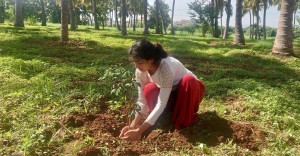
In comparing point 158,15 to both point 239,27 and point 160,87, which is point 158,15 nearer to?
point 239,27

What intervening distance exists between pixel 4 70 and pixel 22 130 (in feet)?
9.89

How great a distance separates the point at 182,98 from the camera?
334 cm

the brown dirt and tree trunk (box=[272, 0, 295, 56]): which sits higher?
tree trunk (box=[272, 0, 295, 56])

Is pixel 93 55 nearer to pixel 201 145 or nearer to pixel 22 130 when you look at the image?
pixel 22 130

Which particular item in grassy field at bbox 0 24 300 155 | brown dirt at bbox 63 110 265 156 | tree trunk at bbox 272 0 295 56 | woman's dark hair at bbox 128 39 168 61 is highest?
tree trunk at bbox 272 0 295 56

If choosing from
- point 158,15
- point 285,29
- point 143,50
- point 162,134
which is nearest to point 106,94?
point 162,134

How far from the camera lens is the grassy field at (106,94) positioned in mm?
3246

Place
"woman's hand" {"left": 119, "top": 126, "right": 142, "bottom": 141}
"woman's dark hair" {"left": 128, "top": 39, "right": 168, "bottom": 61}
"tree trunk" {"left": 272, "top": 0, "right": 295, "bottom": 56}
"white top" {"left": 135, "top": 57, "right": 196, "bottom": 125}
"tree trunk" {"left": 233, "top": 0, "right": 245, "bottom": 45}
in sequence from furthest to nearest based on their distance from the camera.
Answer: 1. "tree trunk" {"left": 233, "top": 0, "right": 245, "bottom": 45}
2. "tree trunk" {"left": 272, "top": 0, "right": 295, "bottom": 56}
3. "woman's hand" {"left": 119, "top": 126, "right": 142, "bottom": 141}
4. "white top" {"left": 135, "top": 57, "right": 196, "bottom": 125}
5. "woman's dark hair" {"left": 128, "top": 39, "right": 168, "bottom": 61}

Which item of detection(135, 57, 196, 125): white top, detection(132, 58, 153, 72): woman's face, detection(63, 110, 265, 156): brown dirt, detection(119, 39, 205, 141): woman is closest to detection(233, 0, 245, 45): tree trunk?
detection(63, 110, 265, 156): brown dirt

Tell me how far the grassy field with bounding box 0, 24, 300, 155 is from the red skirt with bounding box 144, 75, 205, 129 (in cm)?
28

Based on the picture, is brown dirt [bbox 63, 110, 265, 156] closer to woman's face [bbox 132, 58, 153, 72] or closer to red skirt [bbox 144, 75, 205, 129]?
red skirt [bbox 144, 75, 205, 129]

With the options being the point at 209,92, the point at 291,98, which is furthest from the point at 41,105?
the point at 291,98

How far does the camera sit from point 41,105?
14.1 ft

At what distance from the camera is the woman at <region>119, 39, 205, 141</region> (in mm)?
3059
